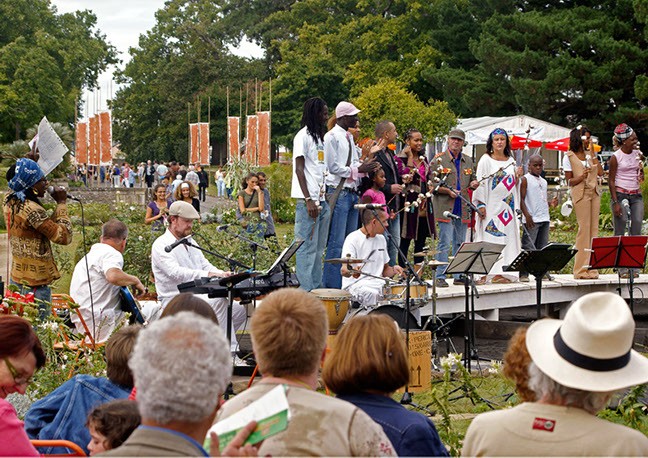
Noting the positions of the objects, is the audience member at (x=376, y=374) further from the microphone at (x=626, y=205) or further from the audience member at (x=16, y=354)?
the microphone at (x=626, y=205)

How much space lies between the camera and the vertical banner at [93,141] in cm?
4292

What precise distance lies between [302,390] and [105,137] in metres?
39.1

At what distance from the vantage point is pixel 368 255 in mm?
10352

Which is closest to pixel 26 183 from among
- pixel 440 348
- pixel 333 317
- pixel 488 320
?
pixel 333 317

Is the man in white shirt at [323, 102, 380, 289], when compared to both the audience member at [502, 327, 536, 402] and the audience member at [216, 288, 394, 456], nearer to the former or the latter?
the audience member at [502, 327, 536, 402]

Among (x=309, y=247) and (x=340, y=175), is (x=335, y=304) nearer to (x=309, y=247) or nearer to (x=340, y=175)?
(x=309, y=247)

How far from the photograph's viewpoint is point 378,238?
34.3ft

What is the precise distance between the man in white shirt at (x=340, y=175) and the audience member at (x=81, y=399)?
5.86 metres

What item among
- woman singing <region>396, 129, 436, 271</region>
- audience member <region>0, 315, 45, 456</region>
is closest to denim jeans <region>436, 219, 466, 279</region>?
woman singing <region>396, 129, 436, 271</region>

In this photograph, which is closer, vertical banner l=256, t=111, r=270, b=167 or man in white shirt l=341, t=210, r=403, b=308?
man in white shirt l=341, t=210, r=403, b=308

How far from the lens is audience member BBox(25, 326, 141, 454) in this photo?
5.18 m

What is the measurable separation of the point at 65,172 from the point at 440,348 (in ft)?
126

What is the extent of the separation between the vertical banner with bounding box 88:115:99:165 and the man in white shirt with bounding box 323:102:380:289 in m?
32.8

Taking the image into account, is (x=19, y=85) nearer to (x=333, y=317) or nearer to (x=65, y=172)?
(x=65, y=172)
